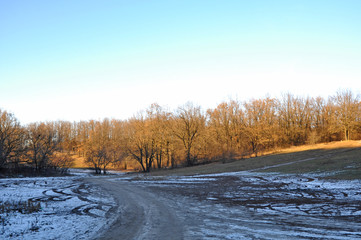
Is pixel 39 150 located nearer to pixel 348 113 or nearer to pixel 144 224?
pixel 144 224

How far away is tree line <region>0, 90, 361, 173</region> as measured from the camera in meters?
44.6

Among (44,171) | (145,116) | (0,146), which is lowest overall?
(44,171)

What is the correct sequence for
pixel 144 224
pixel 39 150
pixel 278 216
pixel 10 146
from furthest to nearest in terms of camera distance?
pixel 39 150
pixel 10 146
pixel 278 216
pixel 144 224

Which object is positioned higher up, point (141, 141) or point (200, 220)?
point (141, 141)

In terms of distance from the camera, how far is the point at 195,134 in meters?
54.4

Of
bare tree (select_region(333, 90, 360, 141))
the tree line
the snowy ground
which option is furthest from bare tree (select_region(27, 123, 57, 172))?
bare tree (select_region(333, 90, 360, 141))

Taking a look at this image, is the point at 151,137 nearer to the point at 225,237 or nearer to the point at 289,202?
the point at 289,202

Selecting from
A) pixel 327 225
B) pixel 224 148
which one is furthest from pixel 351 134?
pixel 327 225

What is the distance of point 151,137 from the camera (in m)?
50.3

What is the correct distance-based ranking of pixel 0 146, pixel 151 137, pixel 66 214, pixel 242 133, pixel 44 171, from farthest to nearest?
1. pixel 242 133
2. pixel 151 137
3. pixel 44 171
4. pixel 0 146
5. pixel 66 214

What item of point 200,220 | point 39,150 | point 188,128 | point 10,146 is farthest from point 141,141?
point 200,220

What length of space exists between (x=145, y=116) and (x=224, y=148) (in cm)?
1887

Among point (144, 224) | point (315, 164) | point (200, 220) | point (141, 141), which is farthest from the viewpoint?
point (141, 141)

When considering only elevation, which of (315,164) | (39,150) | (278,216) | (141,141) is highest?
(141,141)
